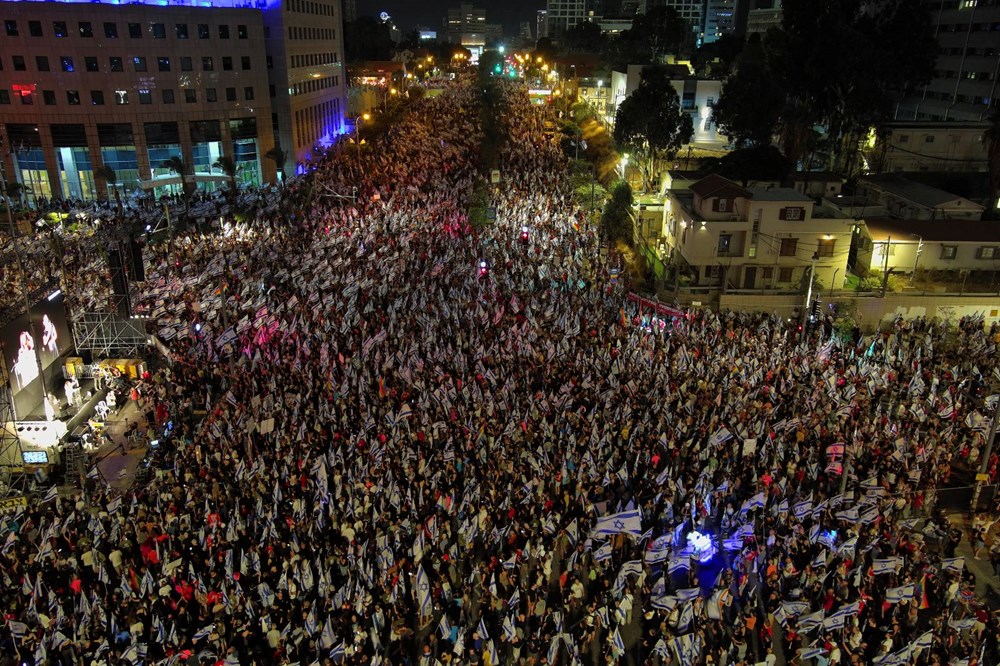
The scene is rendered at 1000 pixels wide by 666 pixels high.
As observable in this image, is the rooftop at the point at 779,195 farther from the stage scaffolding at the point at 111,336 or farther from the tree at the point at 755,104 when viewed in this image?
the stage scaffolding at the point at 111,336

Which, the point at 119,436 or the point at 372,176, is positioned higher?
the point at 372,176

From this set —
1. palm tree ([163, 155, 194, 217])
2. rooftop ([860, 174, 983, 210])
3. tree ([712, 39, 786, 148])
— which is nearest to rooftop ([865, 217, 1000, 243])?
rooftop ([860, 174, 983, 210])

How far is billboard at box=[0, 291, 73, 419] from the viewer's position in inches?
749

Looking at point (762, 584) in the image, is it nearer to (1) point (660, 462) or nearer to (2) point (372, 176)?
(1) point (660, 462)

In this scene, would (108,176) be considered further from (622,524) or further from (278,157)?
(622,524)

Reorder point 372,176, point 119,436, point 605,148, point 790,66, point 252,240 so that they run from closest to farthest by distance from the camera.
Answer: point 119,436 < point 252,240 < point 790,66 < point 372,176 < point 605,148

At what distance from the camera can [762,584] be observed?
13.5 metres

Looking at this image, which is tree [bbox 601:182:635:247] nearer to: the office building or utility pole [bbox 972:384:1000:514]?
utility pole [bbox 972:384:1000:514]

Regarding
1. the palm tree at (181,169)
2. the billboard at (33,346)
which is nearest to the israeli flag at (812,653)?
the billboard at (33,346)

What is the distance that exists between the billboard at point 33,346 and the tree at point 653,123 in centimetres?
3790

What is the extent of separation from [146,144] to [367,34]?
8745 centimetres

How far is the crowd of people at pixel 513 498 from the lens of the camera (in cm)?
1223

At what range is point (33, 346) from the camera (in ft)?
66.5

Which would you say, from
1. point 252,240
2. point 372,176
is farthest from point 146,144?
point 252,240
